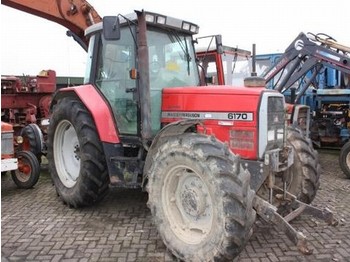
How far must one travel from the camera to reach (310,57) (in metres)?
8.09

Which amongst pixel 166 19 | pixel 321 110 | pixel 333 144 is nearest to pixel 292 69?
pixel 321 110

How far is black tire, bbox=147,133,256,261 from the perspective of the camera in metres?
3.16

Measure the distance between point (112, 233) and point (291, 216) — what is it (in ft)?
6.23

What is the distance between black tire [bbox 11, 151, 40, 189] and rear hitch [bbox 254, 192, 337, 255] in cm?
399

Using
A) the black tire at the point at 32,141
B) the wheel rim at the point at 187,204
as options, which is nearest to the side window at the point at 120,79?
the wheel rim at the point at 187,204

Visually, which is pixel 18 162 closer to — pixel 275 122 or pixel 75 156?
pixel 75 156

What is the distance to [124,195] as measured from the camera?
Result: 5734 mm

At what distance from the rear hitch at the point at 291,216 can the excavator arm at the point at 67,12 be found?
15.6 feet

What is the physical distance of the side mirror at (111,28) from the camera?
13.2 feet

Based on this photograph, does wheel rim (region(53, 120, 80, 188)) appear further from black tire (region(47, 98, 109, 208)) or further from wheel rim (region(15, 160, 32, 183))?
wheel rim (region(15, 160, 32, 183))

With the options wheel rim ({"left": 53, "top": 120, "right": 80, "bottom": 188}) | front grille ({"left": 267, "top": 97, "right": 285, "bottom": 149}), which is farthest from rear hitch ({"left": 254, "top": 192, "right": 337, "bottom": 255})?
wheel rim ({"left": 53, "top": 120, "right": 80, "bottom": 188})

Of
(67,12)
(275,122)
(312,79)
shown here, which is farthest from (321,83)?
(275,122)

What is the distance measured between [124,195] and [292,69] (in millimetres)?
4816

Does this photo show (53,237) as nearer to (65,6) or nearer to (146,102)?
(146,102)
